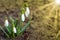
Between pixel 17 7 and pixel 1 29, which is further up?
pixel 17 7

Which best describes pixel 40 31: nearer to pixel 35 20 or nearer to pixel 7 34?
pixel 35 20

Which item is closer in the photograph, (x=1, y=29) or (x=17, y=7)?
(x=1, y=29)

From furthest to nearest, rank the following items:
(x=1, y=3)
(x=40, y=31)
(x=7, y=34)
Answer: (x=1, y=3)
(x=40, y=31)
(x=7, y=34)

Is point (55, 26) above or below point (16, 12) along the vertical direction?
below

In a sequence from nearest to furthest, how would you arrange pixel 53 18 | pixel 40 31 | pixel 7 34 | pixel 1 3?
pixel 7 34, pixel 40 31, pixel 53 18, pixel 1 3


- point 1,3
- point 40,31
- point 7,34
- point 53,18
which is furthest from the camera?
point 1,3

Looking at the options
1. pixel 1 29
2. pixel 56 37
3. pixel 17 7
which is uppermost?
pixel 17 7

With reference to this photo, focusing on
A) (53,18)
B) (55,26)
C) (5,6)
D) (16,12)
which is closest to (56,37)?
(55,26)

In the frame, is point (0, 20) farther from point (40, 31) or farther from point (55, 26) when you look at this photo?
point (55, 26)

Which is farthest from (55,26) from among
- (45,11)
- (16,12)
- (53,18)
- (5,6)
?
(5,6)
